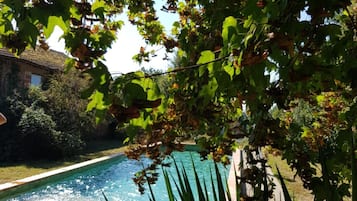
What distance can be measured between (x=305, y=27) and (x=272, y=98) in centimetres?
94

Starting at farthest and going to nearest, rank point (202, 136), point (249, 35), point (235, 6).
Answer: point (202, 136)
point (235, 6)
point (249, 35)

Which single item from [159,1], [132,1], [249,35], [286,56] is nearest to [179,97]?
[286,56]

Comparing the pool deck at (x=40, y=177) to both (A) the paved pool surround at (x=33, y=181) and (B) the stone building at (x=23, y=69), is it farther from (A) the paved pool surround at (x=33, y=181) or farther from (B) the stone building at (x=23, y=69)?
(B) the stone building at (x=23, y=69)

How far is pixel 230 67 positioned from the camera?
1629mm

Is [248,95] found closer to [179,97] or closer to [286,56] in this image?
[286,56]

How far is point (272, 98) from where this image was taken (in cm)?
260

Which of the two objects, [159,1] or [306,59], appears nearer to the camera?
[306,59]

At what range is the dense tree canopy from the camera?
156 centimetres

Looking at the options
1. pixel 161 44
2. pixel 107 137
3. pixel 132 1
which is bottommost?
pixel 107 137

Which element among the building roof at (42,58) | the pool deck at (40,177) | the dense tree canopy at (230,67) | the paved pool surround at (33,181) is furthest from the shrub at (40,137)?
the dense tree canopy at (230,67)

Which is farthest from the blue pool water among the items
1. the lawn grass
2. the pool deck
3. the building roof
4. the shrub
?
the building roof

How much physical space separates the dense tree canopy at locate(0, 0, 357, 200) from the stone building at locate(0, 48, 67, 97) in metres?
18.8

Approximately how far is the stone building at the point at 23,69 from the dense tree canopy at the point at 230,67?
18.8m

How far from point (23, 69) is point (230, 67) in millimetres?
24664
